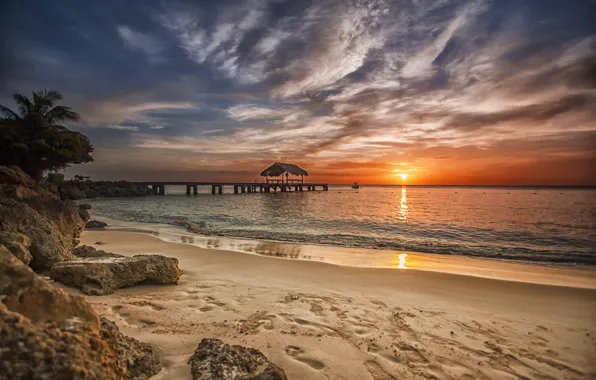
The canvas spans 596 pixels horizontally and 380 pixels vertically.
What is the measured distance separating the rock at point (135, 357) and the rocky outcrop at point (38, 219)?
72.8 inches

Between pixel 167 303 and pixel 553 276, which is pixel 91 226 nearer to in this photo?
pixel 167 303

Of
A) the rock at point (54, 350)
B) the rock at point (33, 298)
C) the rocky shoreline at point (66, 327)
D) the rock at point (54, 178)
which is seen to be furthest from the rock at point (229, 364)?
the rock at point (54, 178)

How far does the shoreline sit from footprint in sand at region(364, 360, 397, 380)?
15.4 ft

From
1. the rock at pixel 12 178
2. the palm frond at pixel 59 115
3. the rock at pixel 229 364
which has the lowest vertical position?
the rock at pixel 229 364

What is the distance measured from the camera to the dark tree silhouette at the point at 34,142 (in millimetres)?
15422

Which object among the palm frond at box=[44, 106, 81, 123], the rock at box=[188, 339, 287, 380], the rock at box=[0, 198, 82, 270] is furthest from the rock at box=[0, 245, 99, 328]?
the palm frond at box=[44, 106, 81, 123]

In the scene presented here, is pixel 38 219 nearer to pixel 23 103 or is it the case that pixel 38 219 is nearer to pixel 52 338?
pixel 52 338

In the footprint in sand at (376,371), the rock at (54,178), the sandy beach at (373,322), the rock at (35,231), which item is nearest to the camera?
the footprint in sand at (376,371)

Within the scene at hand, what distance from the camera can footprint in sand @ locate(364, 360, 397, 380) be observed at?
2855 millimetres

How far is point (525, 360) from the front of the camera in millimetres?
3338

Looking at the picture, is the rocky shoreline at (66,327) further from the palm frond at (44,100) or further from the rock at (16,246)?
the palm frond at (44,100)

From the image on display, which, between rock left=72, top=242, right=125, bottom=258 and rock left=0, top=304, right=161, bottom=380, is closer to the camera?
rock left=0, top=304, right=161, bottom=380

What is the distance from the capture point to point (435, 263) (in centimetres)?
891

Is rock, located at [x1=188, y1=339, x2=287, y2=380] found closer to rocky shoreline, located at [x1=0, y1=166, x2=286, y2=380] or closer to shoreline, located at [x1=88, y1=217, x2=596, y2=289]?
rocky shoreline, located at [x1=0, y1=166, x2=286, y2=380]
